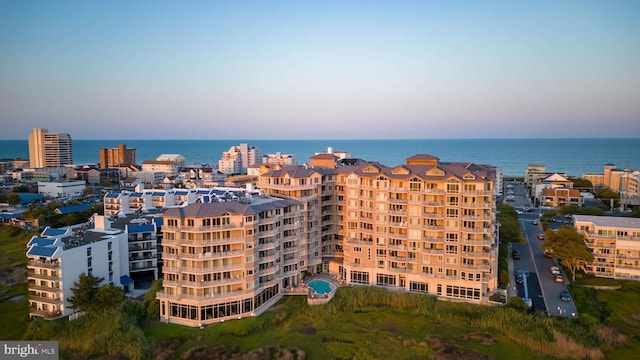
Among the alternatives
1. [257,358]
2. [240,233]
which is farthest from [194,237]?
[257,358]

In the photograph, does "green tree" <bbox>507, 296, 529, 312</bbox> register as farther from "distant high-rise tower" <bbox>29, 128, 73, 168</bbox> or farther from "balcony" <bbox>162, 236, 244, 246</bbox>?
"distant high-rise tower" <bbox>29, 128, 73, 168</bbox>

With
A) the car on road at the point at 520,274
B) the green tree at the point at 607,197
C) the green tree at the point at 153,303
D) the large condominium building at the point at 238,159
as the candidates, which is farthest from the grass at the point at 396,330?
the large condominium building at the point at 238,159

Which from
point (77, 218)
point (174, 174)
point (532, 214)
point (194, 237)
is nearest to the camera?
point (194, 237)

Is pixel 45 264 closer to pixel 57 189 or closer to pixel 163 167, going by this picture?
pixel 57 189

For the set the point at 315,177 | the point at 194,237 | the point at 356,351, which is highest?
the point at 315,177

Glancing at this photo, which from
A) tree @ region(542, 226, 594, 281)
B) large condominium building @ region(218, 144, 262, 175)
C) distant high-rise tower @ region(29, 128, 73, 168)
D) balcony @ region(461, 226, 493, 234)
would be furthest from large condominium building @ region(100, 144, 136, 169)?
tree @ region(542, 226, 594, 281)

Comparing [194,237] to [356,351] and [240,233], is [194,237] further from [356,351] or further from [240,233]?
[356,351]

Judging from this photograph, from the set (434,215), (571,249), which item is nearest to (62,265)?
(434,215)
